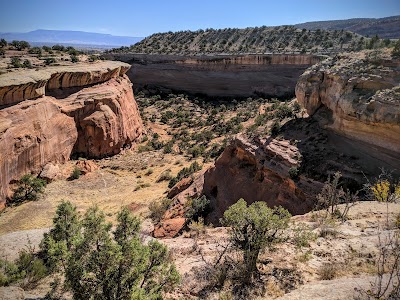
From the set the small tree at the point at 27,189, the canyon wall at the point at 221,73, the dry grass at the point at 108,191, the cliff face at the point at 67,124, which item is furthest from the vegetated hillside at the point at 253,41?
the small tree at the point at 27,189

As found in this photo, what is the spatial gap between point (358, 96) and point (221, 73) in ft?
101

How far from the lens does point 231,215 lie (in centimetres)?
798

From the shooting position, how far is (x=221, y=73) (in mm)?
42812

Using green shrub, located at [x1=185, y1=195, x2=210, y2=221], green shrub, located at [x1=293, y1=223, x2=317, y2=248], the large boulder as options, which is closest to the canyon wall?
the large boulder

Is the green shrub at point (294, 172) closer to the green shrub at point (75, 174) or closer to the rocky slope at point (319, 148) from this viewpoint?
the rocky slope at point (319, 148)

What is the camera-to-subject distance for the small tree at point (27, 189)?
1848cm

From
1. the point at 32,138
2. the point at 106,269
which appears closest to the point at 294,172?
the point at 106,269

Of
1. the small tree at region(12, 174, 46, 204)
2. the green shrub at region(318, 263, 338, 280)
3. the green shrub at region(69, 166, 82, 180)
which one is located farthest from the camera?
the green shrub at region(69, 166, 82, 180)

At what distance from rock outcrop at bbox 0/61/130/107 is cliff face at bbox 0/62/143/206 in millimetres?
70

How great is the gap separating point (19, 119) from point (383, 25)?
263ft

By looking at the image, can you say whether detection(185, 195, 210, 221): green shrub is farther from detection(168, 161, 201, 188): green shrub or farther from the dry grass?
detection(168, 161, 201, 188): green shrub

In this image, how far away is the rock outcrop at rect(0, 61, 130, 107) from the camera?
18844mm

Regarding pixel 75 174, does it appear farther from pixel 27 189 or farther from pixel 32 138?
pixel 32 138

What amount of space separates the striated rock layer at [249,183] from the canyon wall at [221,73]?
24543 mm
